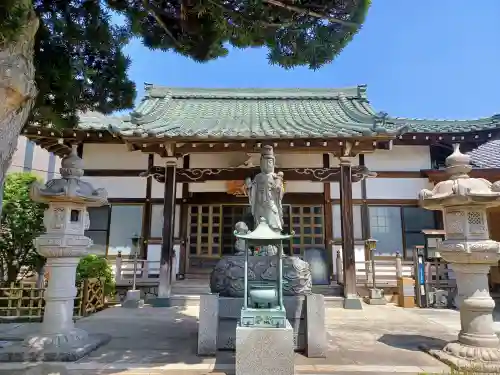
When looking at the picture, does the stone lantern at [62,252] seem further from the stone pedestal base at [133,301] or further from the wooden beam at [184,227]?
the wooden beam at [184,227]

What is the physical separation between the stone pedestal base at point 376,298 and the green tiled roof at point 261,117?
4605 millimetres

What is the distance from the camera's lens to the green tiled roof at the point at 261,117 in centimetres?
920

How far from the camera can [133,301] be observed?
30.5 ft

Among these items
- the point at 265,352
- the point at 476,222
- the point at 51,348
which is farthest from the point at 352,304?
the point at 51,348

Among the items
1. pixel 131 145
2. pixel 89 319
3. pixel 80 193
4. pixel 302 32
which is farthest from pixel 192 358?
pixel 131 145

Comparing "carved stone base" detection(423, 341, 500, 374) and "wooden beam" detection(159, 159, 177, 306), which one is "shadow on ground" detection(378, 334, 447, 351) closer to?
"carved stone base" detection(423, 341, 500, 374)

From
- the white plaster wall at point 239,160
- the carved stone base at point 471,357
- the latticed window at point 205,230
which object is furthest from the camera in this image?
the latticed window at point 205,230

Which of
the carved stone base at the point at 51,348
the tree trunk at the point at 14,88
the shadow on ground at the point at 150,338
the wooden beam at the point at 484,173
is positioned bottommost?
the shadow on ground at the point at 150,338

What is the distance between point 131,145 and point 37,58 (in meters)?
5.03

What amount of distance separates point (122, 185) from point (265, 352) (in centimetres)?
953

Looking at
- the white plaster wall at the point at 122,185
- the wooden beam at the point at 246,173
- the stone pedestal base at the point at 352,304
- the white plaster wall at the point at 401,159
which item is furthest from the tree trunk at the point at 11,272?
the white plaster wall at the point at 401,159

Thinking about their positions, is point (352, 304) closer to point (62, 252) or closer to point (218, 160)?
point (218, 160)

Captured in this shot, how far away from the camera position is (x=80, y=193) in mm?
5570

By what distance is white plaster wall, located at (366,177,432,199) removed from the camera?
38.2 ft
